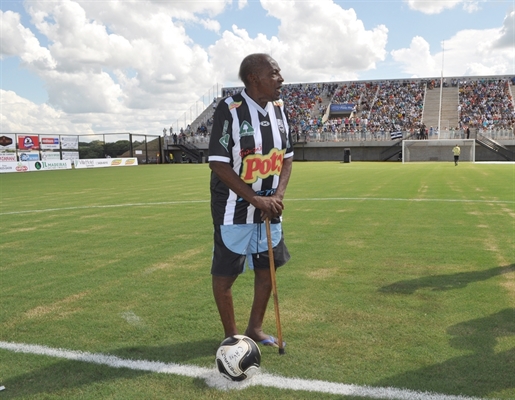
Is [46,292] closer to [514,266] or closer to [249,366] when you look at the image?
[249,366]

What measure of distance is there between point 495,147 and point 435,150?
546 centimetres

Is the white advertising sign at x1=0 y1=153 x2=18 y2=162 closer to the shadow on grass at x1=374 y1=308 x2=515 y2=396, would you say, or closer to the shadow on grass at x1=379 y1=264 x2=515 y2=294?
the shadow on grass at x1=379 y1=264 x2=515 y2=294

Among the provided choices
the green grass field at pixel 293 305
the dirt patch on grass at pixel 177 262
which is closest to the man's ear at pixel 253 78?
the green grass field at pixel 293 305

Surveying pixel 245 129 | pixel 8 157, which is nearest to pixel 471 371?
pixel 245 129

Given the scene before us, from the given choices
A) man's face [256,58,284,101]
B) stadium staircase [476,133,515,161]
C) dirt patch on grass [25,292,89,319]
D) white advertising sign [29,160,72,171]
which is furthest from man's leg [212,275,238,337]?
stadium staircase [476,133,515,161]

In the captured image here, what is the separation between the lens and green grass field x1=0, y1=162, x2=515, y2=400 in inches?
129

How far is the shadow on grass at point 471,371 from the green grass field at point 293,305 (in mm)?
A: 13

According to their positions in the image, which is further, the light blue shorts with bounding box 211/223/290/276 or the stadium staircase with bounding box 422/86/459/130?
the stadium staircase with bounding box 422/86/459/130

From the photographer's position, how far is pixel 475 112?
54.1m

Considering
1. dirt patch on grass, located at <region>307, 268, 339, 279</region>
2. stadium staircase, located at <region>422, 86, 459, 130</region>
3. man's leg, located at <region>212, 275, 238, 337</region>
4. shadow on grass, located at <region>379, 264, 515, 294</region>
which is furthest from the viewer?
stadium staircase, located at <region>422, 86, 459, 130</region>

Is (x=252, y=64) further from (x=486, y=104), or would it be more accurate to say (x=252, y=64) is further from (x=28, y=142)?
(x=486, y=104)

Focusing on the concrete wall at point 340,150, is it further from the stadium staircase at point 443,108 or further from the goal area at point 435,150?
the stadium staircase at point 443,108

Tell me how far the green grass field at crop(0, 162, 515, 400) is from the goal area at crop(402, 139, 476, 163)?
3838 centimetres

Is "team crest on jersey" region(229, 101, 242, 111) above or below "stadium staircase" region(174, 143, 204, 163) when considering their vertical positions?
above
